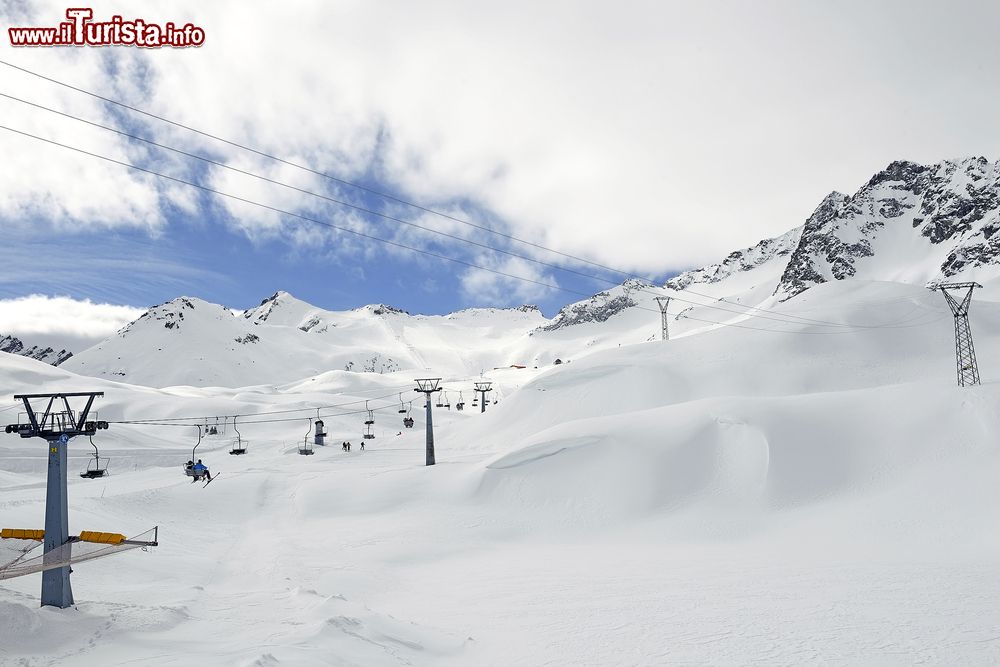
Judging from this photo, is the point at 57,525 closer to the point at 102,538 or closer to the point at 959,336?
the point at 102,538

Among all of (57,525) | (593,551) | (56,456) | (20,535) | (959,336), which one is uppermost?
(959,336)

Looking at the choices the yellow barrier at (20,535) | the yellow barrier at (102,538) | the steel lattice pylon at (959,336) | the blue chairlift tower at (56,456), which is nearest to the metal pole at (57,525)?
the blue chairlift tower at (56,456)

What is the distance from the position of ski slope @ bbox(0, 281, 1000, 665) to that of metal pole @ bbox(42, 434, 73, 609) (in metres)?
0.63

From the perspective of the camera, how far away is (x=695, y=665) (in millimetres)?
10047

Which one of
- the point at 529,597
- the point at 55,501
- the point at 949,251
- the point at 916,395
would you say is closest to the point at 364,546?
the point at 529,597

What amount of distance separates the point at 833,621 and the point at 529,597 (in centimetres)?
707

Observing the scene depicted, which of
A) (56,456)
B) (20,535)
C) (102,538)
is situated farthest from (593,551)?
(20,535)

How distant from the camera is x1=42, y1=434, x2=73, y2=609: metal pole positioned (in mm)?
11742

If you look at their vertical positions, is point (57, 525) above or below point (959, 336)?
below

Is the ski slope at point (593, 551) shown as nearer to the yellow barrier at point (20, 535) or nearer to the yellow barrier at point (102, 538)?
A: the yellow barrier at point (102, 538)

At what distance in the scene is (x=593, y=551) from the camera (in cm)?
2053

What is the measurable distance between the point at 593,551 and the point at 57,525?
1612 centimetres

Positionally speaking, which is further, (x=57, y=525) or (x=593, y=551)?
(x=593, y=551)

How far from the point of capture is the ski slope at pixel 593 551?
1070cm
